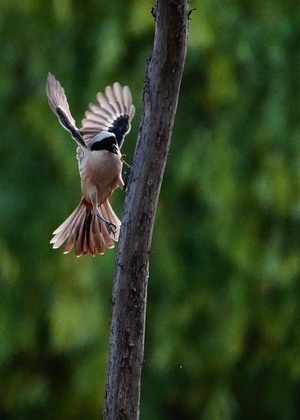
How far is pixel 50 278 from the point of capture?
25.6ft

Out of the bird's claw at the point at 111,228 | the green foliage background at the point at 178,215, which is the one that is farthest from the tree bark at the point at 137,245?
the green foliage background at the point at 178,215

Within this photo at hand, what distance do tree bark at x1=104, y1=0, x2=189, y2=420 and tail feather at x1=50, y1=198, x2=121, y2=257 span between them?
4.09 ft

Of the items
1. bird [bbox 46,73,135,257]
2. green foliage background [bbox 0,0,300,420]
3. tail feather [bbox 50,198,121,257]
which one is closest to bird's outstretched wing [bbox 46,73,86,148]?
bird [bbox 46,73,135,257]

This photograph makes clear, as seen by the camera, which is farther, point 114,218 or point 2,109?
point 2,109

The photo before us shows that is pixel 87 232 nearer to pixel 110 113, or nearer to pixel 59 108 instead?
pixel 59 108

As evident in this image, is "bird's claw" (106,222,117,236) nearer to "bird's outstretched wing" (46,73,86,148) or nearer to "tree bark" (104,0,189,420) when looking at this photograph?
"bird's outstretched wing" (46,73,86,148)

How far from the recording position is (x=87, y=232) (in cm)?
477

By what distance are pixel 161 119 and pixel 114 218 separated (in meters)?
1.59

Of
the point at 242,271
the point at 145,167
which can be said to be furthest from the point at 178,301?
the point at 145,167

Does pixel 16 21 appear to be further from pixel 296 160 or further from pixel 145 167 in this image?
pixel 145 167

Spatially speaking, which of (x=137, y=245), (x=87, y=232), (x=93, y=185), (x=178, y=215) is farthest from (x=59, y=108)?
(x=178, y=215)

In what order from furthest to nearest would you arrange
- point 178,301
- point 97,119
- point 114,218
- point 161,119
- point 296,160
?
1. point 178,301
2. point 296,160
3. point 97,119
4. point 114,218
5. point 161,119

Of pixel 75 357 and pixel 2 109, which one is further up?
pixel 2 109

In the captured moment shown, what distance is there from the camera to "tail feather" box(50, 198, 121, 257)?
471 cm
